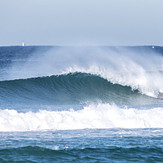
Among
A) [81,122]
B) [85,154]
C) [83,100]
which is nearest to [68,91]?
[83,100]

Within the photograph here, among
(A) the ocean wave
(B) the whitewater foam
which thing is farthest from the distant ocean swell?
(A) the ocean wave

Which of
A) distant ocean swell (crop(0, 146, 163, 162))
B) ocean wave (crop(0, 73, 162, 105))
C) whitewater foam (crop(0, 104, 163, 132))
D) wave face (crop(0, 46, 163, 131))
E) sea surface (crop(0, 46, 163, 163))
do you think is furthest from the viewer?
ocean wave (crop(0, 73, 162, 105))

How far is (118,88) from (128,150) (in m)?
13.5

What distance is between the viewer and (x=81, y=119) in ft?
40.9

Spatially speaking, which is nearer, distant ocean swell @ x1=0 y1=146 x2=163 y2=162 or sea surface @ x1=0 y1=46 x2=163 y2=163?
distant ocean swell @ x1=0 y1=146 x2=163 y2=162

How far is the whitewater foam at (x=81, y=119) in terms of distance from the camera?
11.6 m

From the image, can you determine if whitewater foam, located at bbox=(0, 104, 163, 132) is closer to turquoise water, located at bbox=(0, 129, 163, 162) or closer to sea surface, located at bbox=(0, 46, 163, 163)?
sea surface, located at bbox=(0, 46, 163, 163)

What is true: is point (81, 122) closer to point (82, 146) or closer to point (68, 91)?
point (82, 146)

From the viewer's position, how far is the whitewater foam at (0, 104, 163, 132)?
1159cm

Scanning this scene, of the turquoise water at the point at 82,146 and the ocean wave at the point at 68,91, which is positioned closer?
the turquoise water at the point at 82,146

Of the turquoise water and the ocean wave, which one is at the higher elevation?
the ocean wave

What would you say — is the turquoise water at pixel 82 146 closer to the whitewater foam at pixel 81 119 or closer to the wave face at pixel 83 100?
the whitewater foam at pixel 81 119

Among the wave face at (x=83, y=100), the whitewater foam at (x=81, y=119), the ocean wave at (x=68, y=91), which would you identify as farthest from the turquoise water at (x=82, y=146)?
the ocean wave at (x=68, y=91)

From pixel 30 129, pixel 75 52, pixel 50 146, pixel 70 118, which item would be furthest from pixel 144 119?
pixel 75 52
